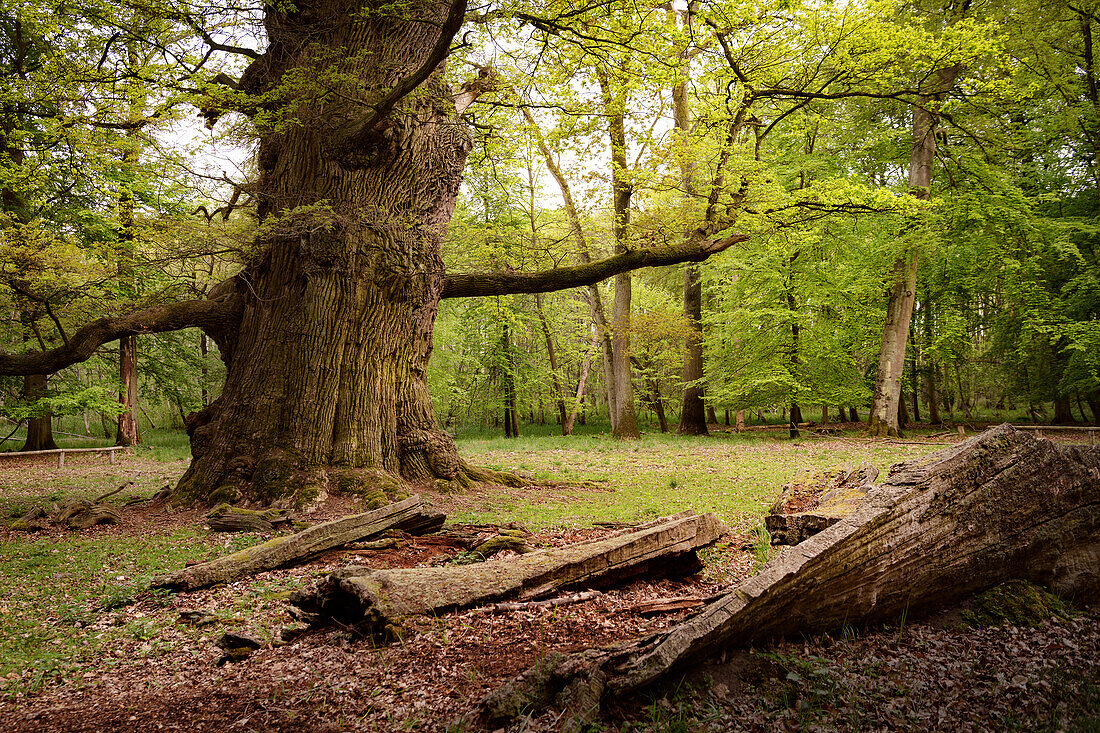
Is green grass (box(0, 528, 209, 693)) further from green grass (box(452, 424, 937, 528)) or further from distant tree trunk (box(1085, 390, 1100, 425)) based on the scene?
distant tree trunk (box(1085, 390, 1100, 425))

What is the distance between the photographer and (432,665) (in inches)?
116

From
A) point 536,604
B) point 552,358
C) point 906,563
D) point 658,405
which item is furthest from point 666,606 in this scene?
point 658,405

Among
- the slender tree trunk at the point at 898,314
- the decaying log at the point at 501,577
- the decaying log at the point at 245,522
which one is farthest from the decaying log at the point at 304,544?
the slender tree trunk at the point at 898,314

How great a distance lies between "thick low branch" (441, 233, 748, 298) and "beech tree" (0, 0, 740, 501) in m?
0.05

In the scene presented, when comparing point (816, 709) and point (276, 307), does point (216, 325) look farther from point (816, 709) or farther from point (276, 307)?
point (816, 709)

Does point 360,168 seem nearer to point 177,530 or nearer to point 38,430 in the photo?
point 177,530

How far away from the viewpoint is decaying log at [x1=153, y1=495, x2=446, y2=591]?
448 centimetres

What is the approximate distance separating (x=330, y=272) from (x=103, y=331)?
3161 millimetres

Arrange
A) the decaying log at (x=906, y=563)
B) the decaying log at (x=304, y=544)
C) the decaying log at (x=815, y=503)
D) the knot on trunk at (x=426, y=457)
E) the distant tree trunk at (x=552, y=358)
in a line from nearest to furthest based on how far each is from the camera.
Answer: the decaying log at (x=906, y=563) → the decaying log at (x=815, y=503) → the decaying log at (x=304, y=544) → the knot on trunk at (x=426, y=457) → the distant tree trunk at (x=552, y=358)

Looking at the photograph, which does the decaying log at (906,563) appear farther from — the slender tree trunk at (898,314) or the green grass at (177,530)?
the slender tree trunk at (898,314)

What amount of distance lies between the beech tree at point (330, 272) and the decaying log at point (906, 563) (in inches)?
225

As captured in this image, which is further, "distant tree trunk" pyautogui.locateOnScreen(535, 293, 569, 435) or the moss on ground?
"distant tree trunk" pyautogui.locateOnScreen(535, 293, 569, 435)

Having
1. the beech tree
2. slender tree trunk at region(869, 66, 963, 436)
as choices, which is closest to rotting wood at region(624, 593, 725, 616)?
the beech tree

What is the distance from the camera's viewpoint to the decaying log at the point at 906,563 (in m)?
2.49
